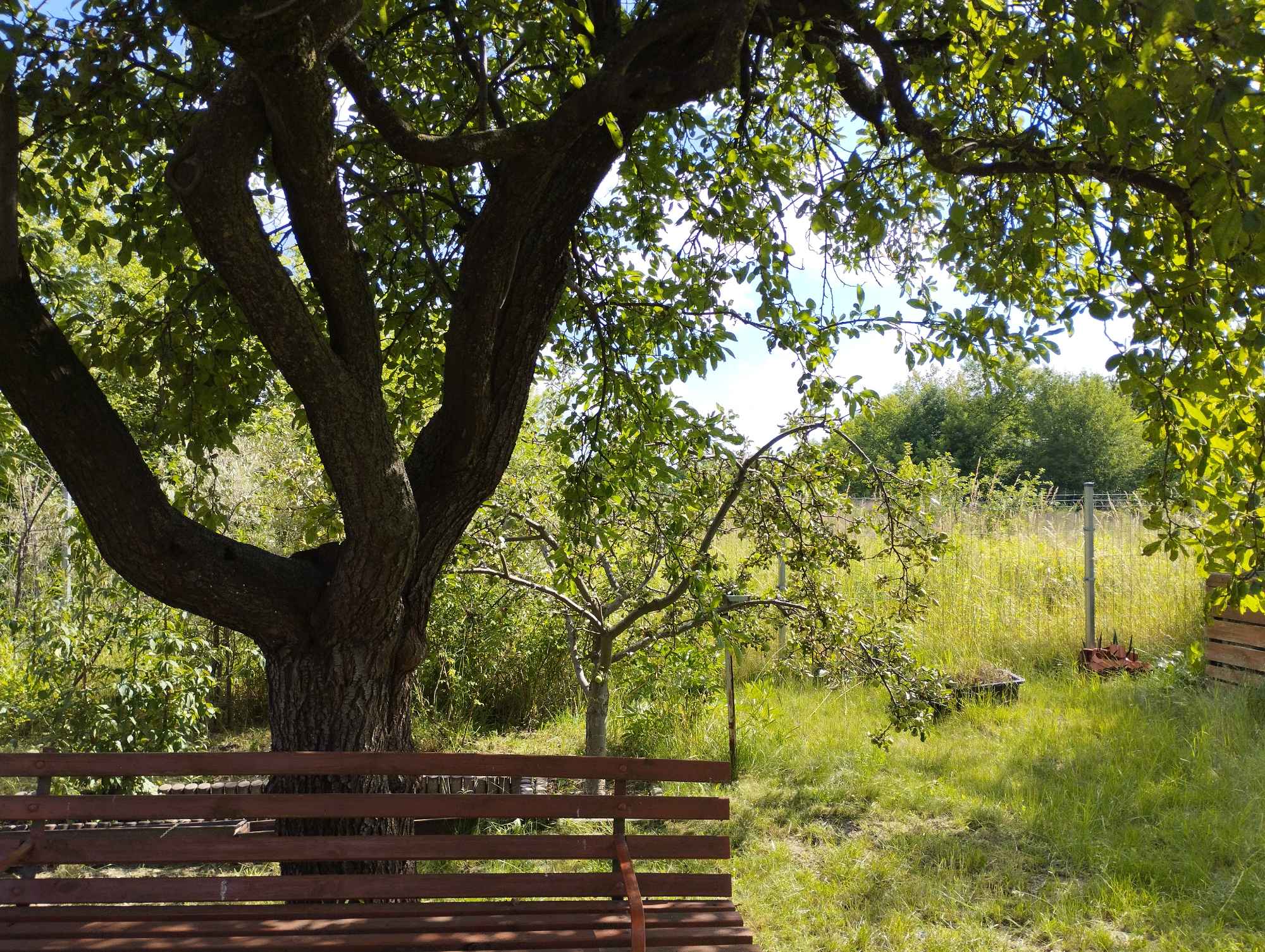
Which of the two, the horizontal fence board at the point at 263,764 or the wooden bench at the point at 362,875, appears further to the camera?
the horizontal fence board at the point at 263,764

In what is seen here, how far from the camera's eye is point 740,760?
7344 mm

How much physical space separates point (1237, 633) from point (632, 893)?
278 inches

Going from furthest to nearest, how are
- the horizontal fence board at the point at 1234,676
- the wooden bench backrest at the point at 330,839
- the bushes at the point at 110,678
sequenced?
the horizontal fence board at the point at 1234,676 < the bushes at the point at 110,678 < the wooden bench backrest at the point at 330,839

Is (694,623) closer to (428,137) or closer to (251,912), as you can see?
(251,912)

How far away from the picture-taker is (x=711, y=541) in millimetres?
5895

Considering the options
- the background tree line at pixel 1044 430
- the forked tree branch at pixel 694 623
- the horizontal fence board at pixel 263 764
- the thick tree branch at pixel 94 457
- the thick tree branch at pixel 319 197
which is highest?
the background tree line at pixel 1044 430

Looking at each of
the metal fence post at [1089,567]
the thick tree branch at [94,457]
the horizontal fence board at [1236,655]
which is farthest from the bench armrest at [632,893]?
the metal fence post at [1089,567]

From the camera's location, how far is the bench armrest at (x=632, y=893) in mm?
2754

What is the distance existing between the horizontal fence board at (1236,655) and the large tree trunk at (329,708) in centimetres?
717

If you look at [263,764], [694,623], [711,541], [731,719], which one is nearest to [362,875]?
[263,764]

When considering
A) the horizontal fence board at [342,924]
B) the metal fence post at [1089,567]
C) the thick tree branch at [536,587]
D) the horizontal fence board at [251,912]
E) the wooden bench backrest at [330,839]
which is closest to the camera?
the horizontal fence board at [342,924]

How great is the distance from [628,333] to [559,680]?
4.72m

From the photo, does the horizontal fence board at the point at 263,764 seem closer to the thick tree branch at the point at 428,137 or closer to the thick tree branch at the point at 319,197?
the thick tree branch at the point at 319,197

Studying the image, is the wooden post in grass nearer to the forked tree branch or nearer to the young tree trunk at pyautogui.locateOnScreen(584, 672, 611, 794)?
the forked tree branch
